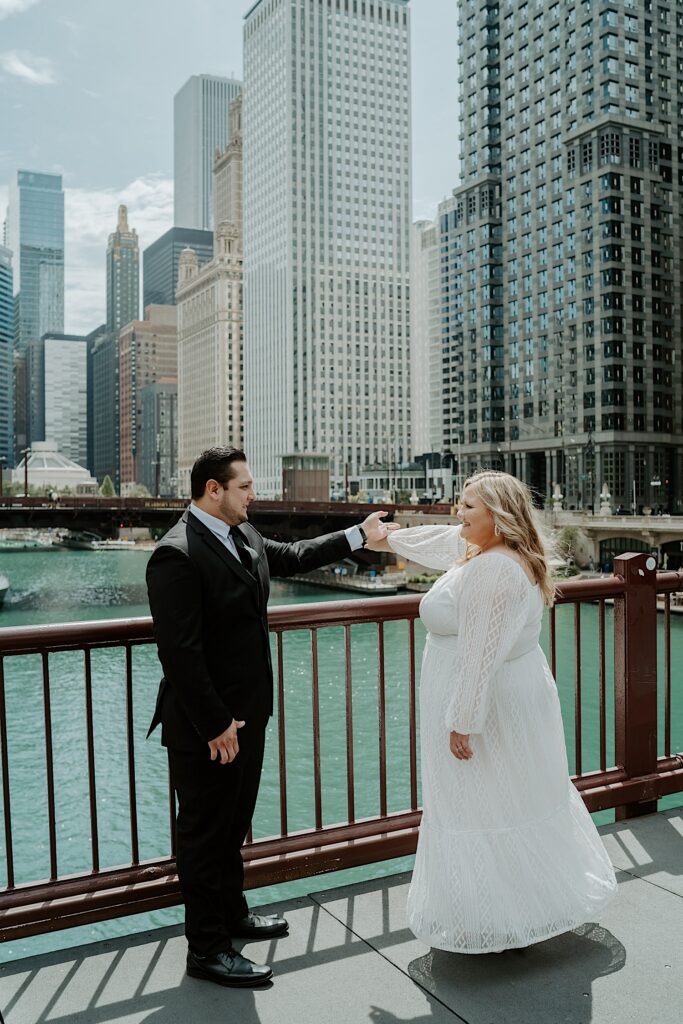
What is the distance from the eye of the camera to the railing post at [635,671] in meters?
4.72

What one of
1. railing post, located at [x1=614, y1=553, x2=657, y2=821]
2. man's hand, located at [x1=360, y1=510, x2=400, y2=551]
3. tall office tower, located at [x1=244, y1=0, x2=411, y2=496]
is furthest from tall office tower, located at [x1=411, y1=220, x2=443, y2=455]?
man's hand, located at [x1=360, y1=510, x2=400, y2=551]

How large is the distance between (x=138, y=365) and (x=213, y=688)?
635ft

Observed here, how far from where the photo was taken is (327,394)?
143875 millimetres

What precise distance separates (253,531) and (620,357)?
275ft

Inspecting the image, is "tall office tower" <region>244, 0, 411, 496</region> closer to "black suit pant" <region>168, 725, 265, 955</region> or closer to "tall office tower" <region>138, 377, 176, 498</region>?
"tall office tower" <region>138, 377, 176, 498</region>

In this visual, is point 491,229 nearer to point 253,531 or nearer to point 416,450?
point 416,450

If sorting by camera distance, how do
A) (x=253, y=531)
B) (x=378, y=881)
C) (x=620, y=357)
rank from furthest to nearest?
(x=620, y=357) → (x=378, y=881) → (x=253, y=531)

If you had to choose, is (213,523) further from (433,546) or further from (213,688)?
(433,546)

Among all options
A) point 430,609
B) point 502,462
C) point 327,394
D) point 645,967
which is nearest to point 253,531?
point 430,609

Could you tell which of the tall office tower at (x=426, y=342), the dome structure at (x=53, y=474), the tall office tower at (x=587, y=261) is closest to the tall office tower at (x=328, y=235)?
the tall office tower at (x=426, y=342)

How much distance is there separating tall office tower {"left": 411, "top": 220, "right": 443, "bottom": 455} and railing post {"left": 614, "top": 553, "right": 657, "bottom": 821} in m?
149

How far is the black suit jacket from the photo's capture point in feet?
9.84

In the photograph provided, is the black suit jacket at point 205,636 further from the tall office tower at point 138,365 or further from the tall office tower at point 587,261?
the tall office tower at point 138,365

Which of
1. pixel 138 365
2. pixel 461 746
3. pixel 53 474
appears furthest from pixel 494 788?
pixel 138 365
